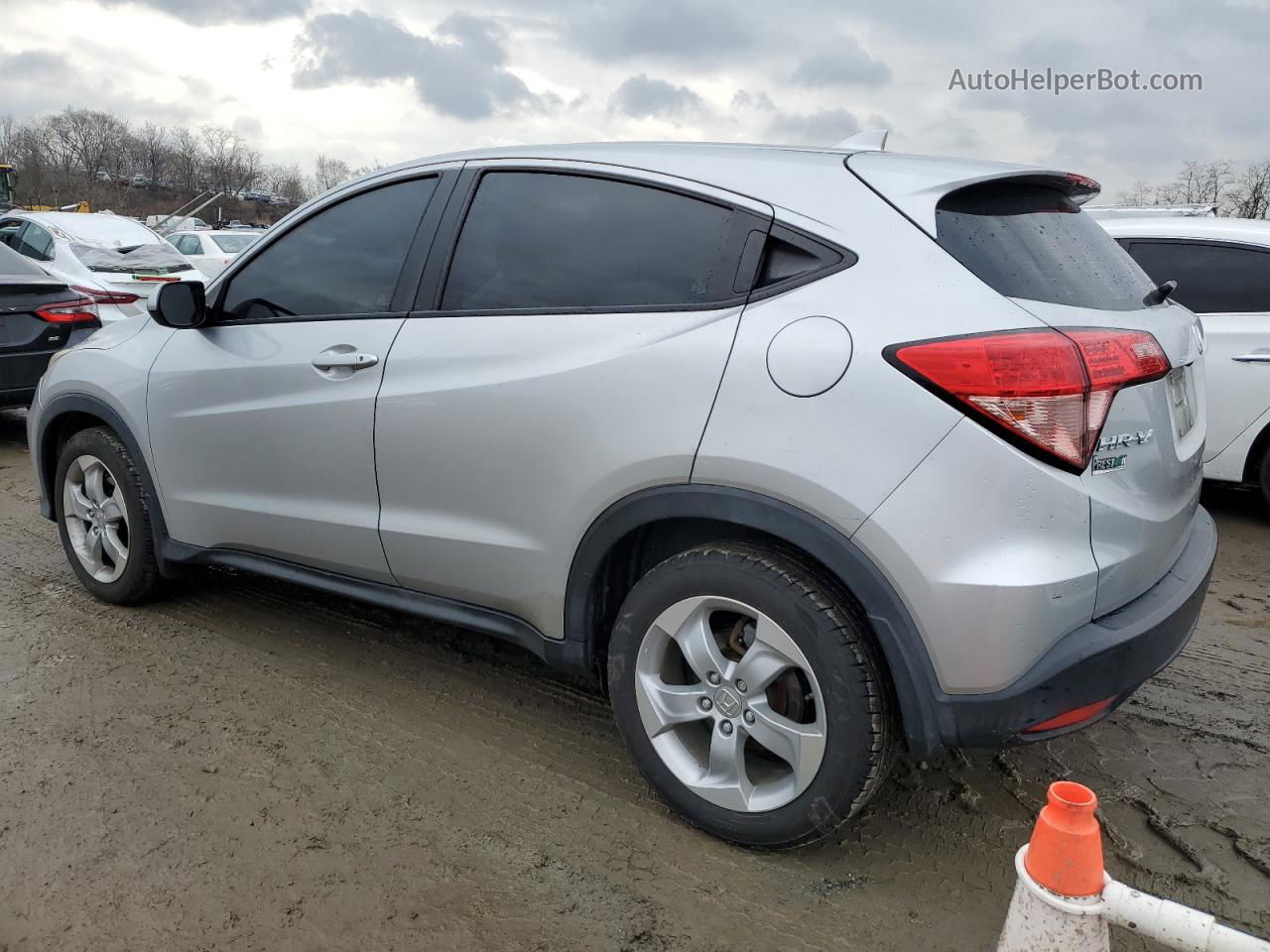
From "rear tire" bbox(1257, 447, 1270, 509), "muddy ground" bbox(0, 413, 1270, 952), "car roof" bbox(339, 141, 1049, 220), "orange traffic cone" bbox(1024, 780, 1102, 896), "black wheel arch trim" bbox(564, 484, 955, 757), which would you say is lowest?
"muddy ground" bbox(0, 413, 1270, 952)

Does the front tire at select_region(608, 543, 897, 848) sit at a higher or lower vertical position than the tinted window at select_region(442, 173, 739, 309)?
lower

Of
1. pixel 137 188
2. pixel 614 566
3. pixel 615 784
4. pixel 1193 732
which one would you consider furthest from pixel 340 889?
pixel 137 188

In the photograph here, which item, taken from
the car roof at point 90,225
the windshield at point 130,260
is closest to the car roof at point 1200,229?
the windshield at point 130,260

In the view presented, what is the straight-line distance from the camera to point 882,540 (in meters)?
2.18

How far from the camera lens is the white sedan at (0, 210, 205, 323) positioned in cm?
908

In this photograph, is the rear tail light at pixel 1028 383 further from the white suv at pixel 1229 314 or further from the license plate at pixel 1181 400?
the white suv at pixel 1229 314

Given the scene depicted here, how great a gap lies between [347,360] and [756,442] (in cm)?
142

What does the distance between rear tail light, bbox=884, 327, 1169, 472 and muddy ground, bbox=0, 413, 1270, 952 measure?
1119 mm

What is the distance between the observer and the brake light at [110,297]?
29.2 feet

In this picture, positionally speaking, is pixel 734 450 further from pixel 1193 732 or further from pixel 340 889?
pixel 1193 732

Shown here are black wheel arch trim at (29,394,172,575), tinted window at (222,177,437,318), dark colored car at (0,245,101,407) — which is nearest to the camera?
tinted window at (222,177,437,318)

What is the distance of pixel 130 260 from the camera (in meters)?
10.5

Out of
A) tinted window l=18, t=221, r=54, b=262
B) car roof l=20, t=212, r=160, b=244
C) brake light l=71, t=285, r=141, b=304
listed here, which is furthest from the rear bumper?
car roof l=20, t=212, r=160, b=244

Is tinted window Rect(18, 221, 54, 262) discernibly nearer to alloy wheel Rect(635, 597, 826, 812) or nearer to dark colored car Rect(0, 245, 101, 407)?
dark colored car Rect(0, 245, 101, 407)
